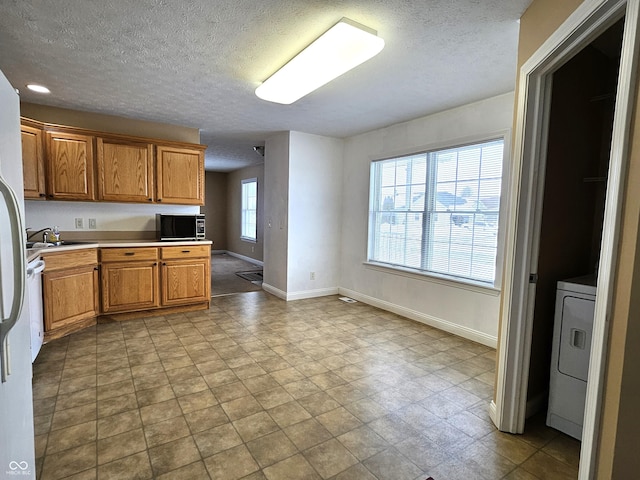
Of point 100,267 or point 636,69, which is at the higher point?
point 636,69

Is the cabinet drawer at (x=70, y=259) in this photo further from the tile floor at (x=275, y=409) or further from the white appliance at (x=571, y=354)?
the white appliance at (x=571, y=354)

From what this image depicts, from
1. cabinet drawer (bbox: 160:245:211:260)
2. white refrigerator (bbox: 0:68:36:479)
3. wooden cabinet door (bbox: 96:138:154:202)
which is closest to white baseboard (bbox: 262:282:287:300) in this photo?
cabinet drawer (bbox: 160:245:211:260)

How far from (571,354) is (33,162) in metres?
4.87

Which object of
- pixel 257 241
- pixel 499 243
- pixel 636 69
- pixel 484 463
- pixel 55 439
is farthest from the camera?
pixel 257 241

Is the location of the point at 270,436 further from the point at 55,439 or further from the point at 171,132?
the point at 171,132

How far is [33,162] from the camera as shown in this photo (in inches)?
133

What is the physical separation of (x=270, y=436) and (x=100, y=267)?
9.63 feet

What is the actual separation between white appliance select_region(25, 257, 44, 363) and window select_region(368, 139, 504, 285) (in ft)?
12.1

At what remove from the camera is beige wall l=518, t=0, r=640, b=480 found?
39.4 inches

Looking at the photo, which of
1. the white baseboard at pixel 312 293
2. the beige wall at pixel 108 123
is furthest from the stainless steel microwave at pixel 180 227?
the white baseboard at pixel 312 293

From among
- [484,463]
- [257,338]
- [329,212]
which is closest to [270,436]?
[484,463]

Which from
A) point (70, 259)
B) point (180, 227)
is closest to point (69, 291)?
point (70, 259)

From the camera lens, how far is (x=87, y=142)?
3.72m

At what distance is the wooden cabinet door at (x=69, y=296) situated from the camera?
124 inches
